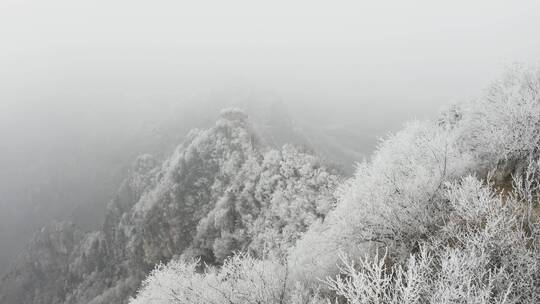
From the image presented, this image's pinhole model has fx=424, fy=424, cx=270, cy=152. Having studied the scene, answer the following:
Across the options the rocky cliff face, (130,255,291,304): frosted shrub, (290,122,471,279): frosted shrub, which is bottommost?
the rocky cliff face

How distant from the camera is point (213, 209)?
279ft

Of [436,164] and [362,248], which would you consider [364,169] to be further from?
[362,248]

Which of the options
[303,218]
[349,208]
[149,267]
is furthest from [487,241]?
[149,267]

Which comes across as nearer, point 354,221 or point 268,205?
point 354,221

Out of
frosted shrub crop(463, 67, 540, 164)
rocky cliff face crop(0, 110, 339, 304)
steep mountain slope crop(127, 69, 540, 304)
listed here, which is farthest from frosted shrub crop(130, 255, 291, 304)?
rocky cliff face crop(0, 110, 339, 304)

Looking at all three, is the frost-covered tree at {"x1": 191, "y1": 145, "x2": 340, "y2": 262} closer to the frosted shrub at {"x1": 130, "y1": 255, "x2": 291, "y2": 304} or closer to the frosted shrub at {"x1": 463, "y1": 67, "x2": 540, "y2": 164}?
the frosted shrub at {"x1": 130, "y1": 255, "x2": 291, "y2": 304}

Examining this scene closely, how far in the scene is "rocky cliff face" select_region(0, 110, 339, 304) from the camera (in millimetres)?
61938

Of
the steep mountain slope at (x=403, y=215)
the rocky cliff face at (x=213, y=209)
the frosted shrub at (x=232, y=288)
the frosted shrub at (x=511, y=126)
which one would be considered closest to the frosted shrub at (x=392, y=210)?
the steep mountain slope at (x=403, y=215)

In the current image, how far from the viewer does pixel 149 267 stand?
4168 inches

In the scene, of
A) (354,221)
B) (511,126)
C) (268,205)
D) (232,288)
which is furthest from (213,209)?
(511,126)

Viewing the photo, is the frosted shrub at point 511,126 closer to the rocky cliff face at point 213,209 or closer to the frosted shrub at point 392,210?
the frosted shrub at point 392,210

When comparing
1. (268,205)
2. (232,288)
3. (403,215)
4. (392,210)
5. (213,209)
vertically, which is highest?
(392,210)

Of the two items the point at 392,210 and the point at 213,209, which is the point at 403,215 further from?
the point at 213,209

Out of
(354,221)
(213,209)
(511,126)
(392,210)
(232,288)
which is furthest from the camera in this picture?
(213,209)
